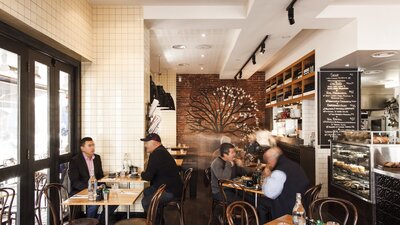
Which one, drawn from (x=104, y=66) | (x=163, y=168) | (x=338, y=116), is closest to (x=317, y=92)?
(x=338, y=116)

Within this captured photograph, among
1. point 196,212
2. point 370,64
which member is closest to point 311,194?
point 196,212

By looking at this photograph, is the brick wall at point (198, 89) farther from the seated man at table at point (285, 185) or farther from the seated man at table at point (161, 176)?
the seated man at table at point (285, 185)

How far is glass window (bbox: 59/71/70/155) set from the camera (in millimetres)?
4707

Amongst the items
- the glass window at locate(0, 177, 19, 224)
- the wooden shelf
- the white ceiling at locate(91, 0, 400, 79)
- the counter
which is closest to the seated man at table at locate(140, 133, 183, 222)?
the glass window at locate(0, 177, 19, 224)

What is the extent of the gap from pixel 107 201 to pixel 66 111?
1.93m

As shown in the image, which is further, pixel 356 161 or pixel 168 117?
pixel 168 117

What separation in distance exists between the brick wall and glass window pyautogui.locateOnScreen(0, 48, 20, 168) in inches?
300

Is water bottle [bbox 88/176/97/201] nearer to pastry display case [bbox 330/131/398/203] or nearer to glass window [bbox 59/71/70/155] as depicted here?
glass window [bbox 59/71/70/155]

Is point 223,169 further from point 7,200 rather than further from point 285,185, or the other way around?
point 7,200

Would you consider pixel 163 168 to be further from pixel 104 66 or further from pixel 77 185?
pixel 104 66

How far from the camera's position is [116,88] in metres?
5.07

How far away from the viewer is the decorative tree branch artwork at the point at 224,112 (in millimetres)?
10797

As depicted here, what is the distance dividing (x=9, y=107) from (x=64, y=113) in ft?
4.41

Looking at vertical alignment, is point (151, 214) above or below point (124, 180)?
below
